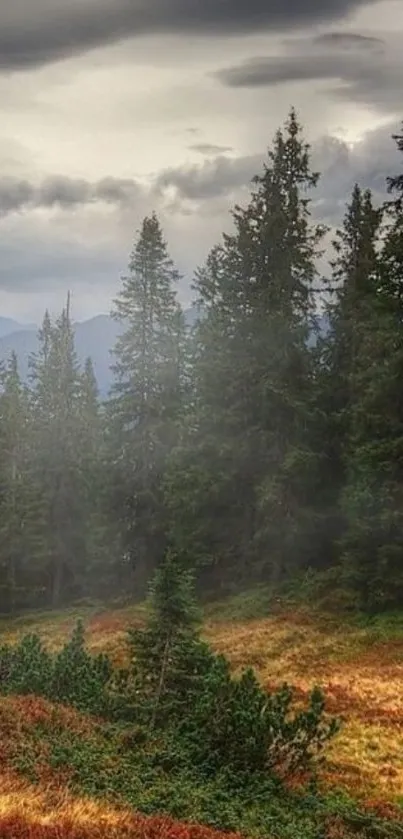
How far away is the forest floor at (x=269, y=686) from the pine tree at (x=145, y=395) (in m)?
6.07

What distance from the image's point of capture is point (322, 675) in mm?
22109

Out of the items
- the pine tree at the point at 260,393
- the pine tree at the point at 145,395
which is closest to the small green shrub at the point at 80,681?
the pine tree at the point at 260,393

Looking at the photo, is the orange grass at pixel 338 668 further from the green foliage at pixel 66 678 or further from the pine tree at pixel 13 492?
the pine tree at pixel 13 492

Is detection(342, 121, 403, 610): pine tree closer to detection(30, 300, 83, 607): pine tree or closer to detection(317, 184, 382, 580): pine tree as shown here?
detection(317, 184, 382, 580): pine tree

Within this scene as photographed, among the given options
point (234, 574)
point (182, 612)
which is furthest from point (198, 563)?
point (182, 612)

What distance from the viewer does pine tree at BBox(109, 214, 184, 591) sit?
1614 inches

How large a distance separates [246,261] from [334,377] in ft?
21.9

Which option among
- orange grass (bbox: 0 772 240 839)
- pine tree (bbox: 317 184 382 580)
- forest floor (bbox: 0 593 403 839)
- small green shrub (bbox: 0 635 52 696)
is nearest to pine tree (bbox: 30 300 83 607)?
forest floor (bbox: 0 593 403 839)

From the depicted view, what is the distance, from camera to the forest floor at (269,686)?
9031mm

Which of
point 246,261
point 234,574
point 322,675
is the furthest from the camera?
point 234,574

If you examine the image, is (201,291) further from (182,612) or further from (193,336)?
(182,612)

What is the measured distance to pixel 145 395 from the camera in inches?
1651

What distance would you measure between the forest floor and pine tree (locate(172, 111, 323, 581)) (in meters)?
4.01

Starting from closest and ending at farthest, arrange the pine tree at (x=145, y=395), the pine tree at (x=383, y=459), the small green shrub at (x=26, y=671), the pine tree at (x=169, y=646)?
1. the pine tree at (x=169, y=646)
2. the small green shrub at (x=26, y=671)
3. the pine tree at (x=383, y=459)
4. the pine tree at (x=145, y=395)
